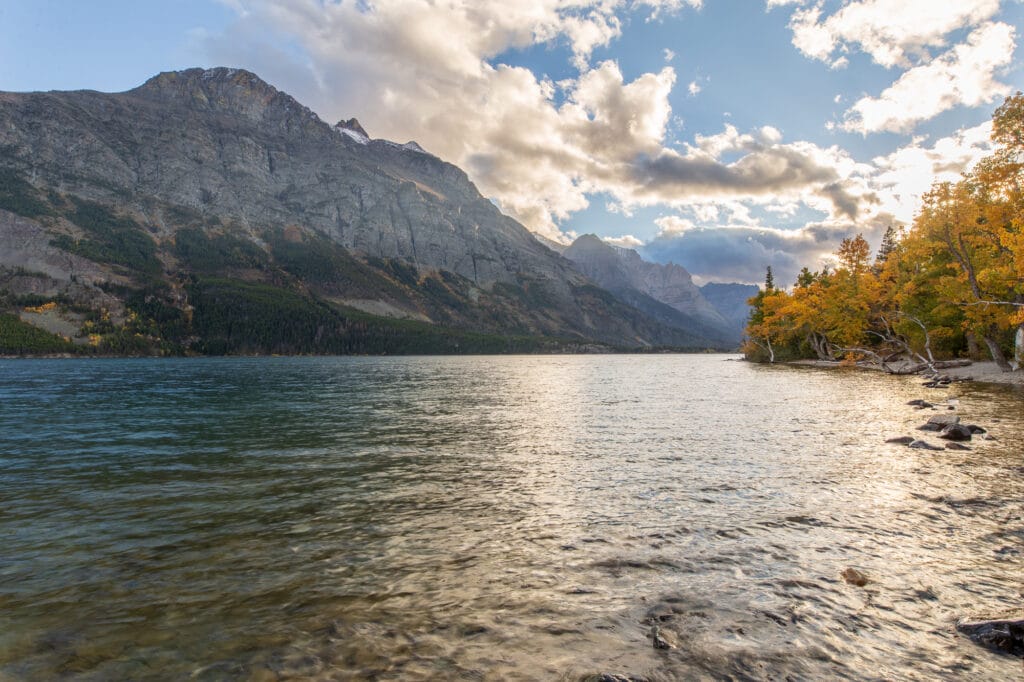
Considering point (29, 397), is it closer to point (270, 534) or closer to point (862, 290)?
point (270, 534)

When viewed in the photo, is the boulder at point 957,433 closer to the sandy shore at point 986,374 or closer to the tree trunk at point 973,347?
the sandy shore at point 986,374

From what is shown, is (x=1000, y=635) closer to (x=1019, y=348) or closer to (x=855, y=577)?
(x=855, y=577)

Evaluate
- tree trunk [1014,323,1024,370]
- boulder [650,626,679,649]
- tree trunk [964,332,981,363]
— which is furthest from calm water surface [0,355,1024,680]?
tree trunk [964,332,981,363]

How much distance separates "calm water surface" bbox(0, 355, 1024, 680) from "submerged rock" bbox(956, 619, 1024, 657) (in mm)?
264

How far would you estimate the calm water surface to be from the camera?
26.4 ft

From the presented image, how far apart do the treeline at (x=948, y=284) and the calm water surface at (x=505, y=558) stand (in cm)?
2860

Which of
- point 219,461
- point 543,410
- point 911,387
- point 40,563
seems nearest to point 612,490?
point 40,563

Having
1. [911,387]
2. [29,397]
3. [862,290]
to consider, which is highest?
[862,290]

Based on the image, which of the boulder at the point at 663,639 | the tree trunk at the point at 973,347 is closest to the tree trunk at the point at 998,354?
the tree trunk at the point at 973,347

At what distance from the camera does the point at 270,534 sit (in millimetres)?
13688

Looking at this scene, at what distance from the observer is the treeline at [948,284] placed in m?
46.3

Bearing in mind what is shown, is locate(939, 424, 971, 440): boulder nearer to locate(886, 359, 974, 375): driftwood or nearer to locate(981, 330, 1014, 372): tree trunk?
locate(981, 330, 1014, 372): tree trunk

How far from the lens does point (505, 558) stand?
1202 cm

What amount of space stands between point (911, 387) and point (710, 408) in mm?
28129
